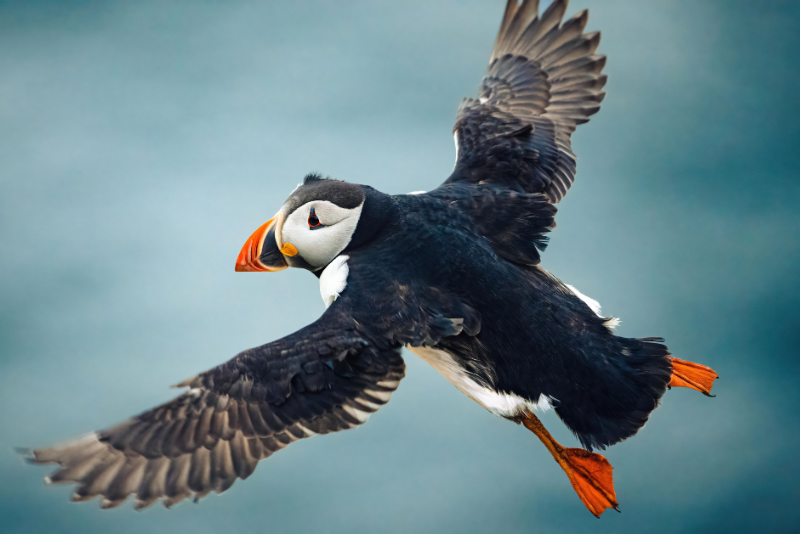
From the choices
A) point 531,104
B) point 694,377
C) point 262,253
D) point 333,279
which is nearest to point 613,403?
point 694,377

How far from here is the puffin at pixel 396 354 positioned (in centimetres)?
190

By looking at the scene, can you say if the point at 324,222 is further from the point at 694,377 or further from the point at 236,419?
the point at 694,377

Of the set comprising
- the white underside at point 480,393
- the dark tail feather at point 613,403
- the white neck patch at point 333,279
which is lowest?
the dark tail feather at point 613,403

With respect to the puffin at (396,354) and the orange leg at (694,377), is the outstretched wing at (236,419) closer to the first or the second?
the puffin at (396,354)

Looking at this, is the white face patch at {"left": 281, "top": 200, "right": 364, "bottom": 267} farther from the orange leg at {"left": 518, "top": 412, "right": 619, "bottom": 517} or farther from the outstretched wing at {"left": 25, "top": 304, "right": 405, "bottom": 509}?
the orange leg at {"left": 518, "top": 412, "right": 619, "bottom": 517}

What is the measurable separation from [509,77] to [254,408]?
204cm

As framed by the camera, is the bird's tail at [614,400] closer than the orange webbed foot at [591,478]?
Yes

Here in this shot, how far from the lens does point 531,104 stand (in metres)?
2.99

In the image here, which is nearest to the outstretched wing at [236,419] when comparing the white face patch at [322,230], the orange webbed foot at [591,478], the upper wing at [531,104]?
the white face patch at [322,230]

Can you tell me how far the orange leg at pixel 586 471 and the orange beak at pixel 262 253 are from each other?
1.07m

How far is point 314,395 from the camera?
6.39ft

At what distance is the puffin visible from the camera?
190 centimetres

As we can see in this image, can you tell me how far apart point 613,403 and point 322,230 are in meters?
1.14

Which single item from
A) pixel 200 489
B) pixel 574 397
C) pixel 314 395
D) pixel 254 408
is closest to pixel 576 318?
pixel 574 397
